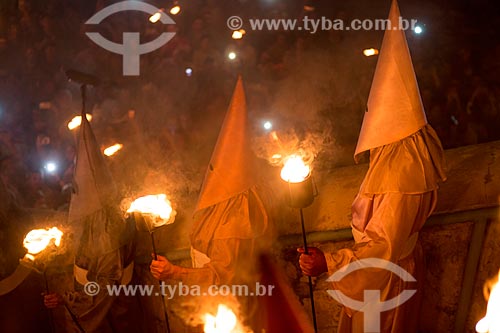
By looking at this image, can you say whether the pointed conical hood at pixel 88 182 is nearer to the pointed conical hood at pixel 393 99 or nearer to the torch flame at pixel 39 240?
the torch flame at pixel 39 240

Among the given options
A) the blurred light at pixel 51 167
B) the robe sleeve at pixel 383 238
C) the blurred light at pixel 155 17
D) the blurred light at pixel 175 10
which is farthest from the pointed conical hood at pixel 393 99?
the blurred light at pixel 155 17

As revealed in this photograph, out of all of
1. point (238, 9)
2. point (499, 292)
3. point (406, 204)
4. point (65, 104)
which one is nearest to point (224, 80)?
point (238, 9)

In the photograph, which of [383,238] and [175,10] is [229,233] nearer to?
[383,238]

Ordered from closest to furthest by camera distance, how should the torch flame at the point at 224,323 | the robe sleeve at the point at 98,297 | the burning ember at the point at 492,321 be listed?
the burning ember at the point at 492,321
the torch flame at the point at 224,323
the robe sleeve at the point at 98,297

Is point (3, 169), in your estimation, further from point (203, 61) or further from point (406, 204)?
point (406, 204)

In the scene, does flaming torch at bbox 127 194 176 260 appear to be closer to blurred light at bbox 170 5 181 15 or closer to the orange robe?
the orange robe

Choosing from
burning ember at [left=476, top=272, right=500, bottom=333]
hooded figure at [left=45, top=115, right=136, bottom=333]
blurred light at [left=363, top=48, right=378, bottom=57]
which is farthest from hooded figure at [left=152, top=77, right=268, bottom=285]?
blurred light at [left=363, top=48, right=378, bottom=57]

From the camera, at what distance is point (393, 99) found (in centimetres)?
278

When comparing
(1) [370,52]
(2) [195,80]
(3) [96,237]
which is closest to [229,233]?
(3) [96,237]

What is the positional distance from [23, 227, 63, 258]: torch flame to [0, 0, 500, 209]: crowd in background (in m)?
2.29

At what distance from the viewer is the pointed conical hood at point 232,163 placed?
3398 mm

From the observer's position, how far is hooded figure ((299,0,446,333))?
259 centimetres

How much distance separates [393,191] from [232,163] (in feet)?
4.11

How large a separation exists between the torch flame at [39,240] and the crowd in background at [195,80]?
7.50 ft
